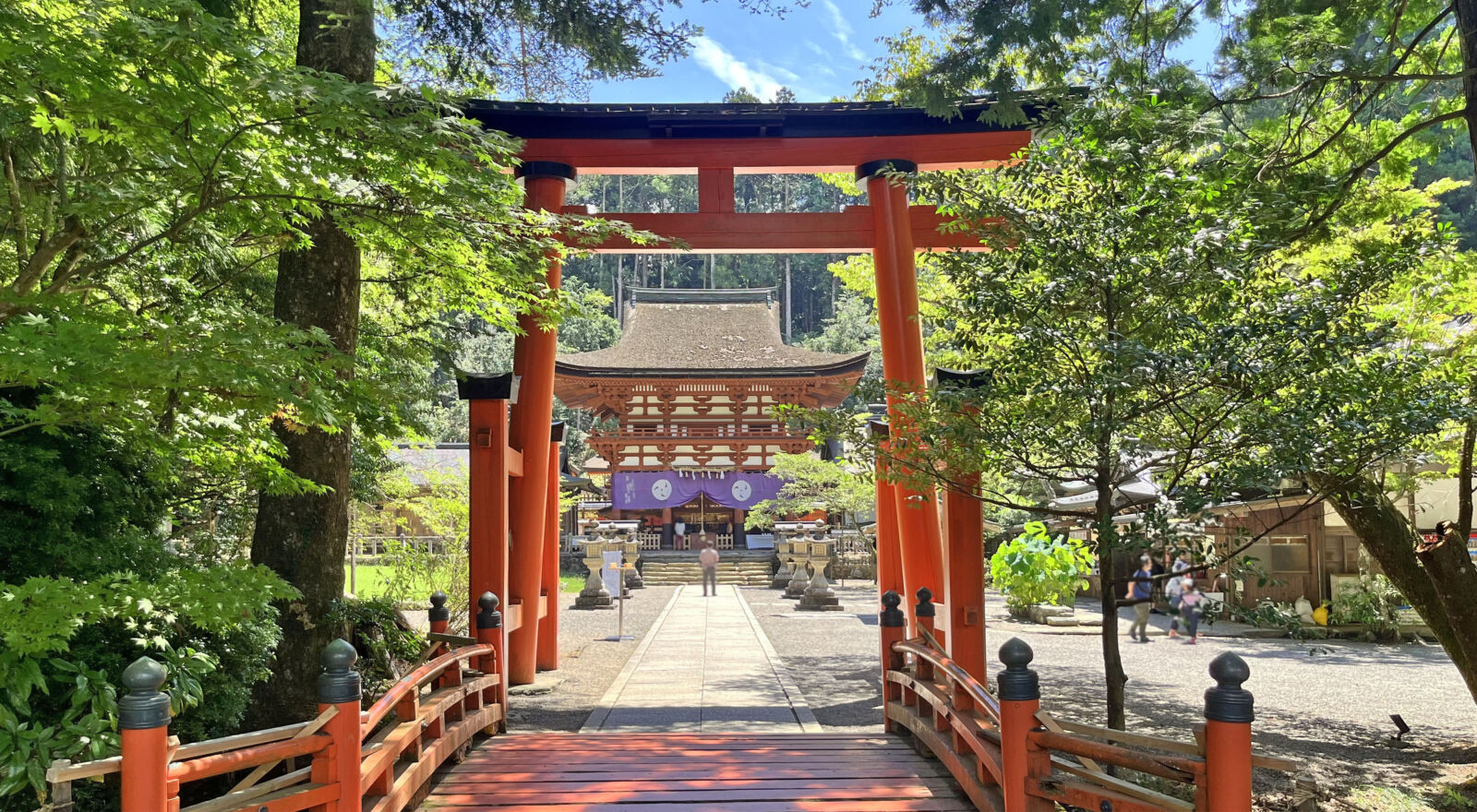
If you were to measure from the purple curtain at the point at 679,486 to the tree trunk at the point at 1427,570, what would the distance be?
75.6 ft

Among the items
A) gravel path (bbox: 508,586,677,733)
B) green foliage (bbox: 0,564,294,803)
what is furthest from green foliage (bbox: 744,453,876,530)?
green foliage (bbox: 0,564,294,803)

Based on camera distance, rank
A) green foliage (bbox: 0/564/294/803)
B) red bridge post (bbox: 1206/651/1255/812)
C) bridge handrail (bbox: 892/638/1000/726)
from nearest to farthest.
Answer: red bridge post (bbox: 1206/651/1255/812)
green foliage (bbox: 0/564/294/803)
bridge handrail (bbox: 892/638/1000/726)

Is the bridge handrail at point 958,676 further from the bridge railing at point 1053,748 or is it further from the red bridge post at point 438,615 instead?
the red bridge post at point 438,615

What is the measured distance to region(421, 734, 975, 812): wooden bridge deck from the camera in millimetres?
4500

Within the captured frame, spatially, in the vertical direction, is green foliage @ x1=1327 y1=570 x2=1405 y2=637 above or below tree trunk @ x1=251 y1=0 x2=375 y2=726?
below

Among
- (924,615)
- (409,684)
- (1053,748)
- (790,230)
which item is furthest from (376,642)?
(790,230)

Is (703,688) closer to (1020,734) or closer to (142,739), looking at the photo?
(1020,734)

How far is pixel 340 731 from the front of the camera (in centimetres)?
366

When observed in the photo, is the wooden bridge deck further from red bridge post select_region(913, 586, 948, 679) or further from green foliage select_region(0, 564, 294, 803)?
green foliage select_region(0, 564, 294, 803)

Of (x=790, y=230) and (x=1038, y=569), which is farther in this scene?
(x=1038, y=569)

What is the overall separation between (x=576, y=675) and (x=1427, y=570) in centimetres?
738

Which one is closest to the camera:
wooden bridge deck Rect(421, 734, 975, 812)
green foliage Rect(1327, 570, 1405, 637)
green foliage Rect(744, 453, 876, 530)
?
wooden bridge deck Rect(421, 734, 975, 812)

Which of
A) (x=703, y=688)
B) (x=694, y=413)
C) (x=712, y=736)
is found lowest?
(x=703, y=688)

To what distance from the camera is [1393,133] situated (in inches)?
256
